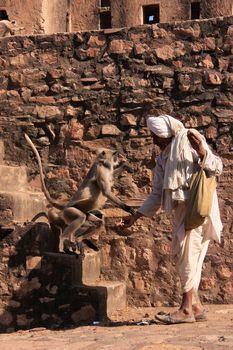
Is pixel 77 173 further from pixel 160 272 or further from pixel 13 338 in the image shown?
pixel 13 338

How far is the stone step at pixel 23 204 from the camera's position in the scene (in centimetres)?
604

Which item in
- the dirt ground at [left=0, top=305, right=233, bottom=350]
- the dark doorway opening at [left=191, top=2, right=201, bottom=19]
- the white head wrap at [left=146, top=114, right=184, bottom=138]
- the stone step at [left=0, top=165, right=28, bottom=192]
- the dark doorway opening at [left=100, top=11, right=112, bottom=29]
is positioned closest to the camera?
the dirt ground at [left=0, top=305, right=233, bottom=350]

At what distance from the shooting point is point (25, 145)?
6680 mm

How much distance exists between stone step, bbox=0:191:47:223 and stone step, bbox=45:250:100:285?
1.54 feet

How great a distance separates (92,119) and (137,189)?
0.77 meters

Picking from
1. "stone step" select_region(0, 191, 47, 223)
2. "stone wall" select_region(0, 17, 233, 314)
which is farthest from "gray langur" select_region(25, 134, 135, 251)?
"stone wall" select_region(0, 17, 233, 314)

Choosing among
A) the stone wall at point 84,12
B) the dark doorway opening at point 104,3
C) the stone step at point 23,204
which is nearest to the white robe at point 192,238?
the stone step at point 23,204

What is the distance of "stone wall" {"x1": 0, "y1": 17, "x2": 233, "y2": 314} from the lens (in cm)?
605

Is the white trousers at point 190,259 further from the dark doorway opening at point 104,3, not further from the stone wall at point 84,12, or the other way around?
the dark doorway opening at point 104,3

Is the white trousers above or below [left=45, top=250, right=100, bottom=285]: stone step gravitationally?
above

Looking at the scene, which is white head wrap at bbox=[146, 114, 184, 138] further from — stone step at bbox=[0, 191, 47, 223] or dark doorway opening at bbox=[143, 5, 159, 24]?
dark doorway opening at bbox=[143, 5, 159, 24]

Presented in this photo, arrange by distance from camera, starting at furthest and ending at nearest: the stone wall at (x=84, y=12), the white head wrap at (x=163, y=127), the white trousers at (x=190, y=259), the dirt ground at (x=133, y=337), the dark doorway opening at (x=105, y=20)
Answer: the dark doorway opening at (x=105, y=20)
the stone wall at (x=84, y=12)
the white head wrap at (x=163, y=127)
the white trousers at (x=190, y=259)
the dirt ground at (x=133, y=337)

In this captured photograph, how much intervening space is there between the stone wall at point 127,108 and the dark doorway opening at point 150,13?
916 cm

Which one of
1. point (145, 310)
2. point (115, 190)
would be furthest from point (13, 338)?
point (115, 190)
